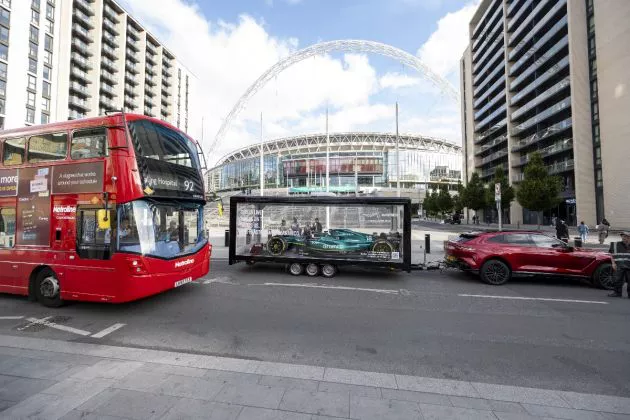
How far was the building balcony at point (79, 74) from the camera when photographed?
47500 millimetres

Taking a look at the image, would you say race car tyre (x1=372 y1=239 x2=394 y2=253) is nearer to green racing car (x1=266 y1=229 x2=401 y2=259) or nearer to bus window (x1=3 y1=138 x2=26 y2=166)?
green racing car (x1=266 y1=229 x2=401 y2=259)

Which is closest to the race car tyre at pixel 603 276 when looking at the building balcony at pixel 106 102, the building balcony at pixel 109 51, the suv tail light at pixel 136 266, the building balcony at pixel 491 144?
the suv tail light at pixel 136 266

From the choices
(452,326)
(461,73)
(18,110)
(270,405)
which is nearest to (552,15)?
(461,73)

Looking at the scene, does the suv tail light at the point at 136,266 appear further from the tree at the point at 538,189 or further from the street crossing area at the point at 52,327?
the tree at the point at 538,189

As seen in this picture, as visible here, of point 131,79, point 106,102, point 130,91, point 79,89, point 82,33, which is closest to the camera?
point 79,89

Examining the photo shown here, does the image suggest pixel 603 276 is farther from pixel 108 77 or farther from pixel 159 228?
pixel 108 77

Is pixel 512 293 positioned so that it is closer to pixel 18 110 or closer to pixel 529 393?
pixel 529 393

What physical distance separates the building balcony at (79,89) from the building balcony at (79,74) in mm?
1001

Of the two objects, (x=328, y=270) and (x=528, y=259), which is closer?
(x=528, y=259)

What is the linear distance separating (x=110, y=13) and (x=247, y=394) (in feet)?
245

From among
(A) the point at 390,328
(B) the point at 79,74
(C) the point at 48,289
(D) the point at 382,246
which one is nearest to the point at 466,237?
(D) the point at 382,246

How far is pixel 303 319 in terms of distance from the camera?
220 inches

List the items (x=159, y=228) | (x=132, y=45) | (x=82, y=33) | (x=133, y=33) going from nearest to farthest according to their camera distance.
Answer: (x=159, y=228)
(x=82, y=33)
(x=132, y=45)
(x=133, y=33)

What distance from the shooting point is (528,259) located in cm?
855
